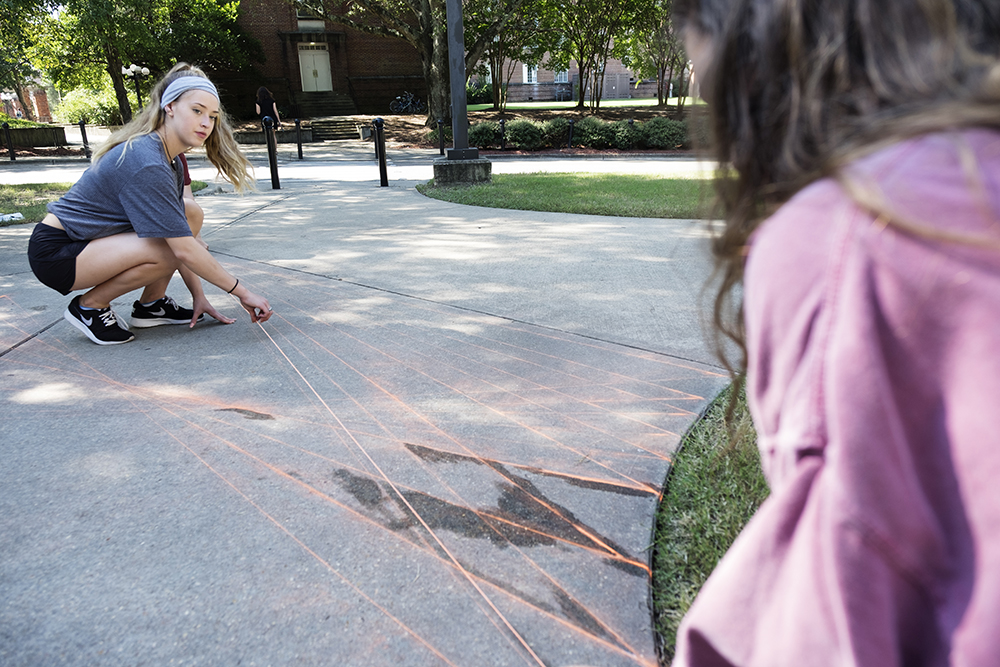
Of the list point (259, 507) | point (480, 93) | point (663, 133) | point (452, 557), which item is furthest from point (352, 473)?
point (480, 93)

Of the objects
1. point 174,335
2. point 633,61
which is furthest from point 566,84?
point 174,335

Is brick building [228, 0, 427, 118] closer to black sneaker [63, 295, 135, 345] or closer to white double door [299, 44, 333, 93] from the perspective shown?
white double door [299, 44, 333, 93]

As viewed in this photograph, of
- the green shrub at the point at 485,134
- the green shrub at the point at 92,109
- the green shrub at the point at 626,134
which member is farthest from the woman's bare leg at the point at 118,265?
the green shrub at the point at 92,109

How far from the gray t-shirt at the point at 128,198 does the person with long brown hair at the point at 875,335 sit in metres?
3.17

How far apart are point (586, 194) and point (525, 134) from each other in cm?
1125

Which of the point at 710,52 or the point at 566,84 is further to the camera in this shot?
the point at 566,84

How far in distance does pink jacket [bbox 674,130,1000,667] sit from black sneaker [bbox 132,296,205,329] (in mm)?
3780

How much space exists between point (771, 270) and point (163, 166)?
330cm

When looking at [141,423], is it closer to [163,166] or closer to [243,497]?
[243,497]

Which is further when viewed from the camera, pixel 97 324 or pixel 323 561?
pixel 97 324

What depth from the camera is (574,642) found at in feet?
5.32

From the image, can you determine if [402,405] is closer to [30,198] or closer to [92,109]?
[30,198]

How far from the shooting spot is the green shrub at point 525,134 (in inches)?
760

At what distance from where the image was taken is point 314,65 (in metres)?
34.2
